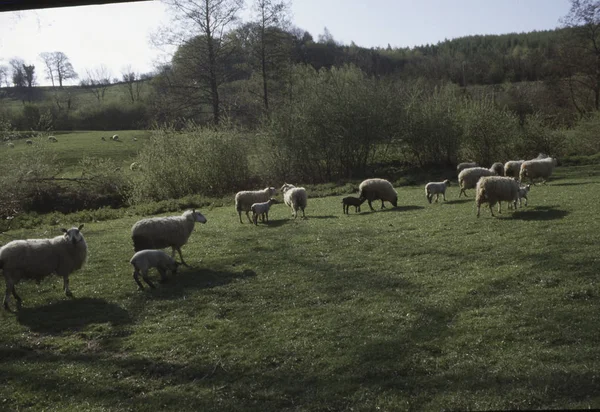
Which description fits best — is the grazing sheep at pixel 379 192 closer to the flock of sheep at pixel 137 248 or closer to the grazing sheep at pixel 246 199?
the grazing sheep at pixel 246 199

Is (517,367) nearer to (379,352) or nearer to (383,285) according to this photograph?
(379,352)

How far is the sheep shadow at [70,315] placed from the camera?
8602 millimetres

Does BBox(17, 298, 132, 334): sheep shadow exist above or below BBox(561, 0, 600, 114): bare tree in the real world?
below

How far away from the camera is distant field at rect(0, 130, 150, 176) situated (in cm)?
4143

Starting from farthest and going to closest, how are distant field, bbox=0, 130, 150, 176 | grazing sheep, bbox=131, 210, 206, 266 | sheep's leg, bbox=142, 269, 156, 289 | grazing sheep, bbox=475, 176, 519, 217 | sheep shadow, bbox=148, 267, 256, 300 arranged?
distant field, bbox=0, 130, 150, 176 → grazing sheep, bbox=475, 176, 519, 217 → grazing sheep, bbox=131, 210, 206, 266 → sheep's leg, bbox=142, 269, 156, 289 → sheep shadow, bbox=148, 267, 256, 300

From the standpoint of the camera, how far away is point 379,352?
6469mm

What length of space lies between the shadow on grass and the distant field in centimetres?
3030

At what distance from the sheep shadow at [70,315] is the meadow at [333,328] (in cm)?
5

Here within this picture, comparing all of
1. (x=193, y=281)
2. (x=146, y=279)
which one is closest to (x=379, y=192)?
(x=193, y=281)

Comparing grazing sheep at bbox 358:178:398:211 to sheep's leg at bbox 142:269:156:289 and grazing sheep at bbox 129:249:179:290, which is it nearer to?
grazing sheep at bbox 129:249:179:290

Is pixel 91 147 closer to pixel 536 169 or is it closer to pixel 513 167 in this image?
pixel 513 167

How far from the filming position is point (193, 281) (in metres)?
10.6

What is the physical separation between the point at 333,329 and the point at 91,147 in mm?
44934

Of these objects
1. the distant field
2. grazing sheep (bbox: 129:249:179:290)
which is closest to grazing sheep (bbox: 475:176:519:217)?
grazing sheep (bbox: 129:249:179:290)
